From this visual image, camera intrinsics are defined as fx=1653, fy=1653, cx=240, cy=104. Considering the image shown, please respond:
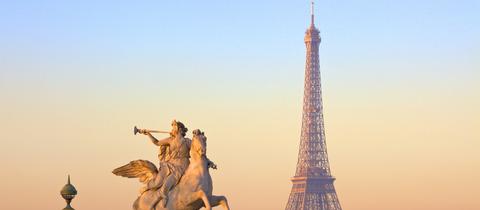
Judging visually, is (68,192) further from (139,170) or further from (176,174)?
(176,174)

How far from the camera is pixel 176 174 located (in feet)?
138

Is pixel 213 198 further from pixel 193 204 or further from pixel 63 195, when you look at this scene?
pixel 63 195

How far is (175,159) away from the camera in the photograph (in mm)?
42312

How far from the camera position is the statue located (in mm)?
41531

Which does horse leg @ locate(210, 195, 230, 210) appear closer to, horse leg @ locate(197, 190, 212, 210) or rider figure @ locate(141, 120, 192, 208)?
horse leg @ locate(197, 190, 212, 210)

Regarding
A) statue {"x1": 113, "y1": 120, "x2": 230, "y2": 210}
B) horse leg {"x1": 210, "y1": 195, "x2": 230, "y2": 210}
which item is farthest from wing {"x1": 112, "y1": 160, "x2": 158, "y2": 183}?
horse leg {"x1": 210, "y1": 195, "x2": 230, "y2": 210}

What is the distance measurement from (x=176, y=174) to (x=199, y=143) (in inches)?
45.9

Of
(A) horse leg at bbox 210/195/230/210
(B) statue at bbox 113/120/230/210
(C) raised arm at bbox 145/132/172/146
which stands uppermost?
(C) raised arm at bbox 145/132/172/146

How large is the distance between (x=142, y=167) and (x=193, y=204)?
1.76m

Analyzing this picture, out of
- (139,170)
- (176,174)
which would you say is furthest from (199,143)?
(139,170)

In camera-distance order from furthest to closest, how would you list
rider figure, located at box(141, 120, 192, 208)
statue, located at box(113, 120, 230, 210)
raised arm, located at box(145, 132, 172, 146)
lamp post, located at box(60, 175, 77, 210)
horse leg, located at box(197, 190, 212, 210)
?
1. lamp post, located at box(60, 175, 77, 210)
2. raised arm, located at box(145, 132, 172, 146)
3. rider figure, located at box(141, 120, 192, 208)
4. statue, located at box(113, 120, 230, 210)
5. horse leg, located at box(197, 190, 212, 210)

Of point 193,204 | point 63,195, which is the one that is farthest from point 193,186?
point 63,195

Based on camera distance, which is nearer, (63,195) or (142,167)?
(142,167)

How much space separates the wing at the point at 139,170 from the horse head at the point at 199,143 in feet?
4.47
